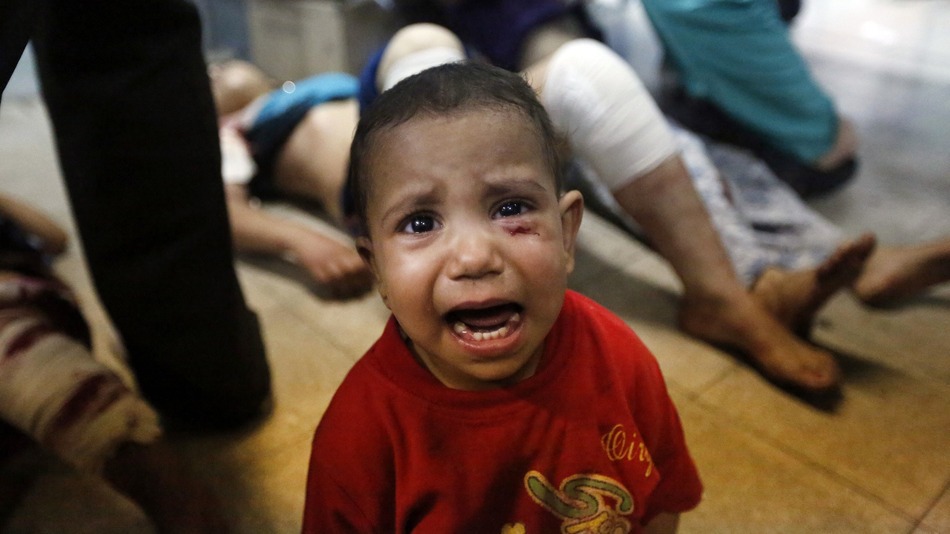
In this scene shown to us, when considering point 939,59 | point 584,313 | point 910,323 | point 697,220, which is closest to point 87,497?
point 584,313

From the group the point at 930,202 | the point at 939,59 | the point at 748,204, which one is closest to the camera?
the point at 748,204

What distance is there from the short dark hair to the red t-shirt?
Result: 11 cm

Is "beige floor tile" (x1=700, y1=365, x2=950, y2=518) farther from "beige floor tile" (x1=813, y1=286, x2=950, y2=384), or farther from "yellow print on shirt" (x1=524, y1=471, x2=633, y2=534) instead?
"yellow print on shirt" (x1=524, y1=471, x2=633, y2=534)

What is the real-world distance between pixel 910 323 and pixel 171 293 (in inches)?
34.9

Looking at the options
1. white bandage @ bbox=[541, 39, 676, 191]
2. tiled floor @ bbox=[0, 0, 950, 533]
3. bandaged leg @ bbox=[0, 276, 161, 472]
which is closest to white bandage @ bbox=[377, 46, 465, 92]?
white bandage @ bbox=[541, 39, 676, 191]

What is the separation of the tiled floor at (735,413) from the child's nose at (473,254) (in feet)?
1.22

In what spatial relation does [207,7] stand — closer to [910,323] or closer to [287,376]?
[287,376]

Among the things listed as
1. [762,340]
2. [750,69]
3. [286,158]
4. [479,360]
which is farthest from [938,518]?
[286,158]

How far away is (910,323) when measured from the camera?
957 millimetres

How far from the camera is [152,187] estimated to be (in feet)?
2.27

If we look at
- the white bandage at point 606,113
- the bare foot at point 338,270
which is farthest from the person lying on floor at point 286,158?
the white bandage at point 606,113

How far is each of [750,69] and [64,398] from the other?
1.05 meters

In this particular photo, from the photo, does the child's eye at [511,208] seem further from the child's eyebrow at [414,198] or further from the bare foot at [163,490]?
the bare foot at [163,490]

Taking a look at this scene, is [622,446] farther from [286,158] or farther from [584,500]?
[286,158]
